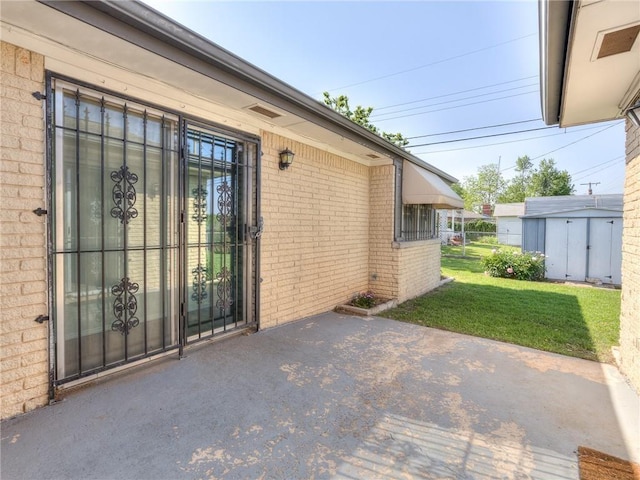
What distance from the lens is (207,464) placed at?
6.79 ft

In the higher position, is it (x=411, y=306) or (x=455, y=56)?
(x=455, y=56)

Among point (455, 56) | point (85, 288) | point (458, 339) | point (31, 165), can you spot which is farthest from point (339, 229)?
point (455, 56)

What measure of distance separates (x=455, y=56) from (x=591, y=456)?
1367 centimetres

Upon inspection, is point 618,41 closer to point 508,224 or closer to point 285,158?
point 285,158

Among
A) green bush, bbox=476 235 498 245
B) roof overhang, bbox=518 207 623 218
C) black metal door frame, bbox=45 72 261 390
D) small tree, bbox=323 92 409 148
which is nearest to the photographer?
black metal door frame, bbox=45 72 261 390

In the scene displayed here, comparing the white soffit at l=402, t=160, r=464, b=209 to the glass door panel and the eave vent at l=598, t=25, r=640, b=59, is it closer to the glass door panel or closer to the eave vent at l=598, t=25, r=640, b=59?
the glass door panel

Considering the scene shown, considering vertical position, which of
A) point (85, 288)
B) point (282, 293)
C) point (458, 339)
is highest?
point (85, 288)

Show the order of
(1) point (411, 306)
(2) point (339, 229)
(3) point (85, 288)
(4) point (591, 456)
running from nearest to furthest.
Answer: (4) point (591, 456) → (3) point (85, 288) → (2) point (339, 229) → (1) point (411, 306)

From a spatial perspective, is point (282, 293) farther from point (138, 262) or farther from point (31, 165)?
point (31, 165)

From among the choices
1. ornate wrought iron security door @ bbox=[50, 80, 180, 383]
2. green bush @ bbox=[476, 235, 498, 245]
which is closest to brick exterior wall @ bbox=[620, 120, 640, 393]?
ornate wrought iron security door @ bbox=[50, 80, 180, 383]

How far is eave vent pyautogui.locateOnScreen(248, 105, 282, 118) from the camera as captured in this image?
3.98m

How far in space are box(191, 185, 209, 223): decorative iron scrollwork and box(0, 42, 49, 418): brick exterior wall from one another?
4.95 feet

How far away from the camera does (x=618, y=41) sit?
2236 mm

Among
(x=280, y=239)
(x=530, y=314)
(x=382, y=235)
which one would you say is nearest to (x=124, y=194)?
(x=280, y=239)
